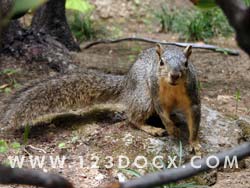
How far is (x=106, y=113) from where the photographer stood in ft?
11.6

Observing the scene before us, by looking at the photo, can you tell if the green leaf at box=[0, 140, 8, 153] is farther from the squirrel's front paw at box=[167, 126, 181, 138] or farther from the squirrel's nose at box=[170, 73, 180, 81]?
the squirrel's nose at box=[170, 73, 180, 81]

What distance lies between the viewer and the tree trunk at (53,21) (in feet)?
17.9

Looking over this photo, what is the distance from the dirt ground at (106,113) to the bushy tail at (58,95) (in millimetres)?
144

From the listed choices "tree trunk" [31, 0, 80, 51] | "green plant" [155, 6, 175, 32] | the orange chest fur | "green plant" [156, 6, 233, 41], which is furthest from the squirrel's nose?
"green plant" [155, 6, 175, 32]

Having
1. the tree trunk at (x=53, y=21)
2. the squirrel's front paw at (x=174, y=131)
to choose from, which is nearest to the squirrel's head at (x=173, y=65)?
the squirrel's front paw at (x=174, y=131)

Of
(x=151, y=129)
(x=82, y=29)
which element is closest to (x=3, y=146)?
(x=151, y=129)

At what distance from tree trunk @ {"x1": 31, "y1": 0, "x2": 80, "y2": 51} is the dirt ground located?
28cm

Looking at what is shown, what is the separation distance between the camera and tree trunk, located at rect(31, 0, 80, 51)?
5.44 meters

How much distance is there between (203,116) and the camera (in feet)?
11.9

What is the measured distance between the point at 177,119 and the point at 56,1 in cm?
252

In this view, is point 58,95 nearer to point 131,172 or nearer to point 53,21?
point 131,172

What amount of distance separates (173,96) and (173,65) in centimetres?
24

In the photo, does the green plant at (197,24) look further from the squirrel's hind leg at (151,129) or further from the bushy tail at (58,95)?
the squirrel's hind leg at (151,129)

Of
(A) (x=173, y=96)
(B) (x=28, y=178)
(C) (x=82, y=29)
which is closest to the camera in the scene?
(B) (x=28, y=178)
